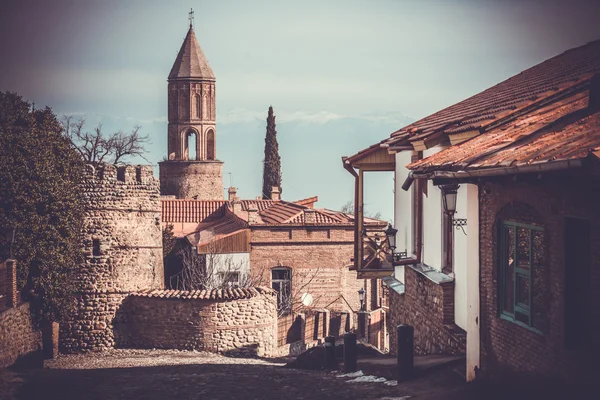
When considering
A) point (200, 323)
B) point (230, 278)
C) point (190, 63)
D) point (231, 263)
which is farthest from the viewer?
point (190, 63)

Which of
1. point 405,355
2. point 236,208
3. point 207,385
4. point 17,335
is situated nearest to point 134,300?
point 17,335

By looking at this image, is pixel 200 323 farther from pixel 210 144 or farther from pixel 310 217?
pixel 210 144

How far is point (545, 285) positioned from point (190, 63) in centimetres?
6525

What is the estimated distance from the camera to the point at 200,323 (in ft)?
87.7

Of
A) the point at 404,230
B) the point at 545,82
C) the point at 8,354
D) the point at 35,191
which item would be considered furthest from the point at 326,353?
the point at 35,191

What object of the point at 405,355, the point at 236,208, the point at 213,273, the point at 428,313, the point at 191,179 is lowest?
the point at 213,273

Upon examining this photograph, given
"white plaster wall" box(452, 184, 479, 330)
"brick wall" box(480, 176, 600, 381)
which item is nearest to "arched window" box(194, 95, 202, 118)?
"white plaster wall" box(452, 184, 479, 330)

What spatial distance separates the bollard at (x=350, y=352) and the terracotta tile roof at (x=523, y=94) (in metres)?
3.61

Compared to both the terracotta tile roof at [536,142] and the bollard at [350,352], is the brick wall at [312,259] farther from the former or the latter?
the terracotta tile roof at [536,142]

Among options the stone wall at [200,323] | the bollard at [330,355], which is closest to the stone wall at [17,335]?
the stone wall at [200,323]

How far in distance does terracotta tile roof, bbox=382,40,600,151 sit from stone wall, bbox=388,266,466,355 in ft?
8.30

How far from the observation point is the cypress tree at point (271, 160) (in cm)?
6875

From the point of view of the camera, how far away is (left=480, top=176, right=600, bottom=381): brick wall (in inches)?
337

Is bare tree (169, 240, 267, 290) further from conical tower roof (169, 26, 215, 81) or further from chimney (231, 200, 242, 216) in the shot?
conical tower roof (169, 26, 215, 81)
